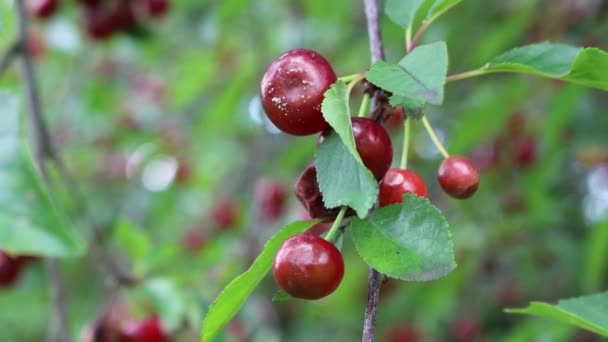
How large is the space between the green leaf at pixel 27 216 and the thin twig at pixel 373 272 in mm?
747

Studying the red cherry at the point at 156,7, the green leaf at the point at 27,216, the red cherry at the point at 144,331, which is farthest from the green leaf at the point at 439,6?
the red cherry at the point at 156,7

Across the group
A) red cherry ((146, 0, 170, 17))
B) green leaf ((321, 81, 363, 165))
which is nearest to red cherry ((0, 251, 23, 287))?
red cherry ((146, 0, 170, 17))

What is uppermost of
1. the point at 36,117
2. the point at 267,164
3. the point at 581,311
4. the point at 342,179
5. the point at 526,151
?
the point at 342,179

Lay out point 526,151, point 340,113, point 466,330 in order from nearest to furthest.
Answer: point 340,113
point 526,151
point 466,330

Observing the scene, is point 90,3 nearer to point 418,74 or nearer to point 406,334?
point 418,74

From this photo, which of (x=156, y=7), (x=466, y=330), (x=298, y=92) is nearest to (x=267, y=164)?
(x=466, y=330)

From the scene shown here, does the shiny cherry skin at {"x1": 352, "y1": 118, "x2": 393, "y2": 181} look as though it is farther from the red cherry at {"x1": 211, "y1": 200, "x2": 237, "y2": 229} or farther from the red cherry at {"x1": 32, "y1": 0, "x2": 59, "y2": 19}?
the red cherry at {"x1": 211, "y1": 200, "x2": 237, "y2": 229}

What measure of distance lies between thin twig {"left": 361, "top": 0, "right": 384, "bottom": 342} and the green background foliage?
0.37ft

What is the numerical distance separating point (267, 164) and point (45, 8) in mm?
1784

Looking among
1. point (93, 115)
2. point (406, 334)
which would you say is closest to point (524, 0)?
point (406, 334)

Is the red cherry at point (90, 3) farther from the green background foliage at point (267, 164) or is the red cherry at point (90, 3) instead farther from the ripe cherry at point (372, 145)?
→ the ripe cherry at point (372, 145)

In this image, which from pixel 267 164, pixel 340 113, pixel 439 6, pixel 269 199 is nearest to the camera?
pixel 340 113

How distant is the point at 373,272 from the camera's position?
0.84 metres

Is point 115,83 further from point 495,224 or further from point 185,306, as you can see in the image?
point 185,306
